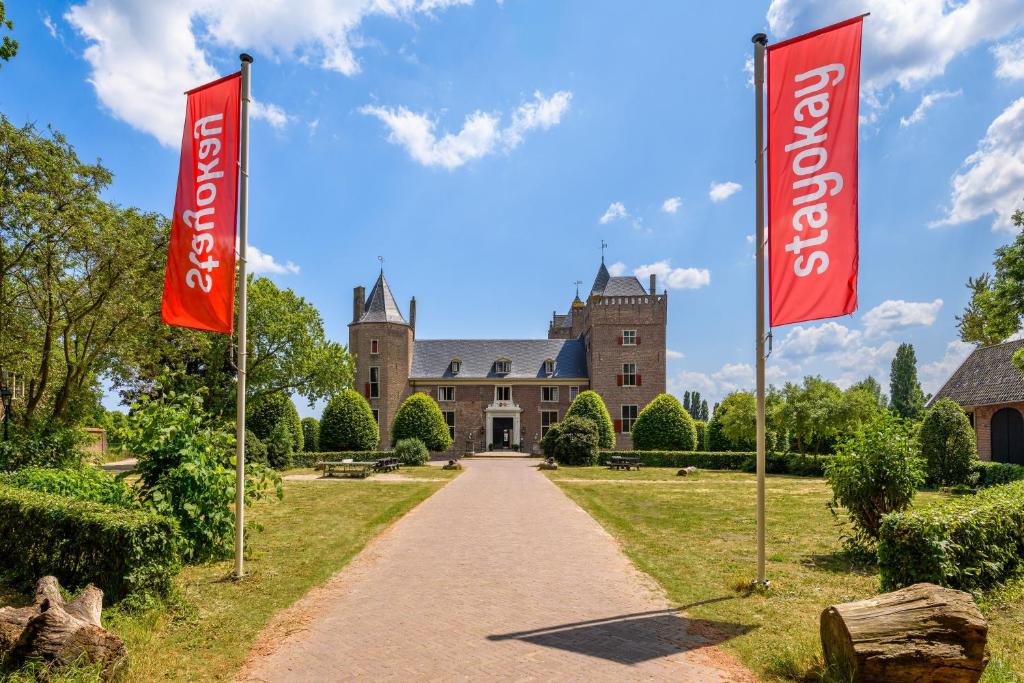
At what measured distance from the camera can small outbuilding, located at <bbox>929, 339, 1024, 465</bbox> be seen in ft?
Result: 84.6

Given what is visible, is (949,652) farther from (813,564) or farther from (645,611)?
(813,564)

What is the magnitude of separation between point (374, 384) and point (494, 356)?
31.9 ft

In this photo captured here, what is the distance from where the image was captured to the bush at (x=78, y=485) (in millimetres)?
8148

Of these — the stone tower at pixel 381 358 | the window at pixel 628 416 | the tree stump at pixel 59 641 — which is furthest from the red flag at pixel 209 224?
the window at pixel 628 416

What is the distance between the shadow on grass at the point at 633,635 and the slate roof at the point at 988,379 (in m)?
27.2

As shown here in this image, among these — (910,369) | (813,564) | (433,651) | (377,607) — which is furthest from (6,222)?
(910,369)

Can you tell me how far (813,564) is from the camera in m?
8.76

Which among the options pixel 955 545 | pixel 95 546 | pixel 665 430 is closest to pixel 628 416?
pixel 665 430

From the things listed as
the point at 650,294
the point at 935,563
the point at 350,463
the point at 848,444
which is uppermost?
the point at 650,294

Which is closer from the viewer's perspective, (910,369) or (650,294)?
(650,294)

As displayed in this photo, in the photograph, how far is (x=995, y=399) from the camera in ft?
86.4

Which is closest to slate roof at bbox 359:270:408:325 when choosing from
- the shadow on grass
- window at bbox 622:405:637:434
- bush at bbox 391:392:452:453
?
bush at bbox 391:392:452:453

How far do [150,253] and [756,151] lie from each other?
15.7 metres

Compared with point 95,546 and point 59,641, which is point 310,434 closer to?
point 95,546
